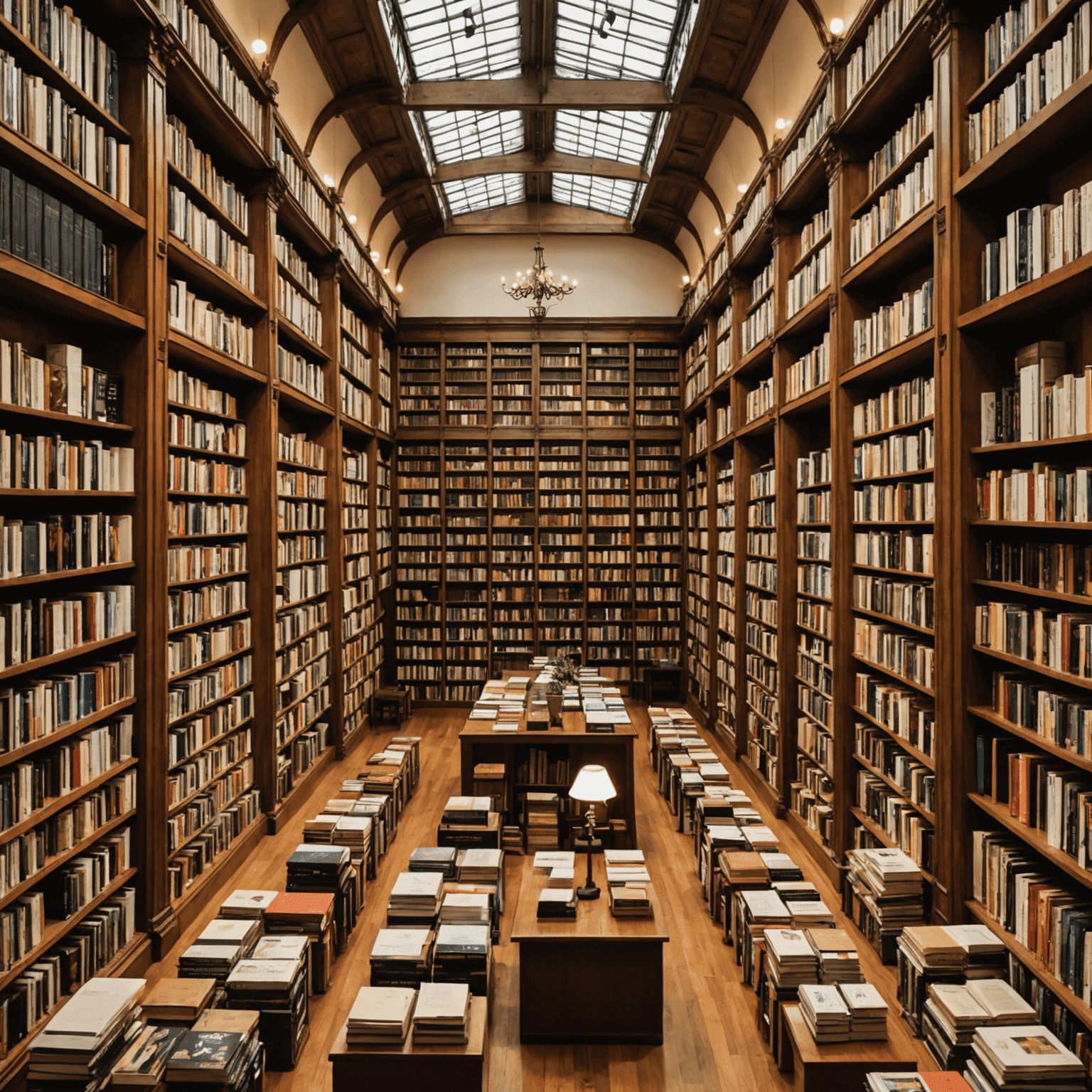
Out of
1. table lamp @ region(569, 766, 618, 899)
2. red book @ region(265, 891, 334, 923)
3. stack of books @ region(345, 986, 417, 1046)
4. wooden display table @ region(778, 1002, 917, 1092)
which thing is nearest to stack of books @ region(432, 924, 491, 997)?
stack of books @ region(345, 986, 417, 1046)

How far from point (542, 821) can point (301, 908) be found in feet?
7.42

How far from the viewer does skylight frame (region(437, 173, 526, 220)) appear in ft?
33.0

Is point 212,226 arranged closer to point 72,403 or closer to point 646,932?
point 72,403

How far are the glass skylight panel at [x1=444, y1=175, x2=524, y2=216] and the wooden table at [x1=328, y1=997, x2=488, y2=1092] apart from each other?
30.3 ft

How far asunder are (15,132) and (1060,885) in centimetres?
477

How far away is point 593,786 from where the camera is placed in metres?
3.70

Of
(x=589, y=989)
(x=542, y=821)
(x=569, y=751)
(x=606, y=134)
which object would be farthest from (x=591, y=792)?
(x=606, y=134)

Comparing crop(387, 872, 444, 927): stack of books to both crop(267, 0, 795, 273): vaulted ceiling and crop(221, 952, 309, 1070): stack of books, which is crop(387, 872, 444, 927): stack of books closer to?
crop(221, 952, 309, 1070): stack of books

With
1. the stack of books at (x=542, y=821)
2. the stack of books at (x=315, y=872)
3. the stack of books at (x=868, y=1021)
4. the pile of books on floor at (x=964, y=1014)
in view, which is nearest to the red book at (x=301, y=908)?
the stack of books at (x=315, y=872)

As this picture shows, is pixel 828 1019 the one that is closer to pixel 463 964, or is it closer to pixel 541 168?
pixel 463 964

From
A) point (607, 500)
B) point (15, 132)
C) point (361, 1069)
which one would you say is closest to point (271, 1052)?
point (361, 1069)

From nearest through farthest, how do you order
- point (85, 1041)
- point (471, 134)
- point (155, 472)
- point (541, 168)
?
point (85, 1041)
point (155, 472)
point (541, 168)
point (471, 134)

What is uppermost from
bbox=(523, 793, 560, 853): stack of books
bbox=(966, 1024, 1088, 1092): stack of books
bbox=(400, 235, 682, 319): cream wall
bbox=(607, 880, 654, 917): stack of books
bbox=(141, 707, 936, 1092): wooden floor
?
bbox=(400, 235, 682, 319): cream wall

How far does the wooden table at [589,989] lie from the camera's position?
135 inches
